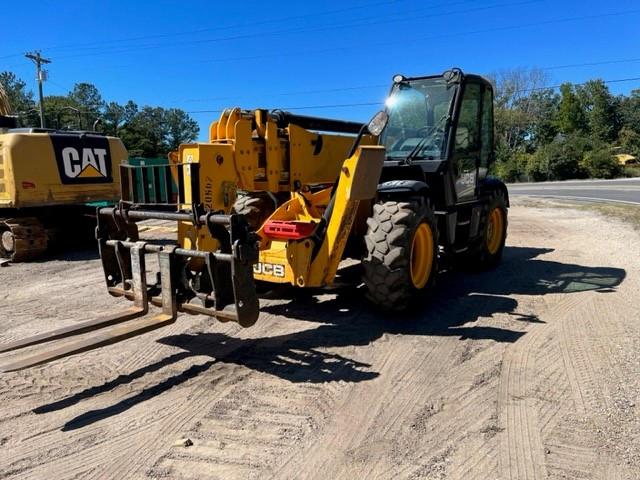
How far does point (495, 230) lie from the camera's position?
8406 millimetres

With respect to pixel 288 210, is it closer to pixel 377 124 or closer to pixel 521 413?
pixel 377 124

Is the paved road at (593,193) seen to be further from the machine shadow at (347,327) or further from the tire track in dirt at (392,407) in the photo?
the tire track in dirt at (392,407)

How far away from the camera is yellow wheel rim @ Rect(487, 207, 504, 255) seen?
8.24 meters

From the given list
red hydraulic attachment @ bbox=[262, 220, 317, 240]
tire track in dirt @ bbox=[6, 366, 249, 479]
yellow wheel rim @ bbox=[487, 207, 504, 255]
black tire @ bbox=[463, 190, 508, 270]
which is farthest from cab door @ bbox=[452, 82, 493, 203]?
tire track in dirt @ bbox=[6, 366, 249, 479]

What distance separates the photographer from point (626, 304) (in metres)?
5.91

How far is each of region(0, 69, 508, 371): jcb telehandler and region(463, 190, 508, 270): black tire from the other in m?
0.86

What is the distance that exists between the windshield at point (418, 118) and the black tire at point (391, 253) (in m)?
1.42

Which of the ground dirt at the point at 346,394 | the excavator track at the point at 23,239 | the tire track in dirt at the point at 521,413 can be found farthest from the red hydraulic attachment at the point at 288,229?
the excavator track at the point at 23,239

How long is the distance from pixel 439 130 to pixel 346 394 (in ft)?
12.5

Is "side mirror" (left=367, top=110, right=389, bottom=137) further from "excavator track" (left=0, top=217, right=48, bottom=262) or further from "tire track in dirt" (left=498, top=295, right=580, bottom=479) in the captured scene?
"excavator track" (left=0, top=217, right=48, bottom=262)

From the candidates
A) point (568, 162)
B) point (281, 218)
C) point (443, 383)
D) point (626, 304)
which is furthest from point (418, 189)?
point (568, 162)

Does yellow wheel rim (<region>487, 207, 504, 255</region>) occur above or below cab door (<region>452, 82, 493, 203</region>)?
below

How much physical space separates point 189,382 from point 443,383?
194cm

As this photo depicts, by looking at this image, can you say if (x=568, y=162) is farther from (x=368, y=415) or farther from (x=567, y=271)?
(x=368, y=415)
